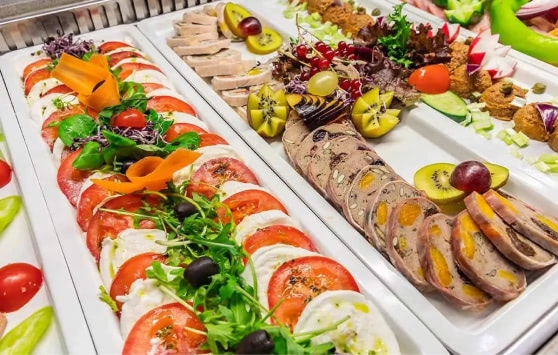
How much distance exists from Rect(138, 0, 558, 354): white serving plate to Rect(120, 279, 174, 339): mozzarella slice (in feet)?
3.02

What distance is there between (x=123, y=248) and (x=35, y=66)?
2.30 meters

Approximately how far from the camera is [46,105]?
3.21m

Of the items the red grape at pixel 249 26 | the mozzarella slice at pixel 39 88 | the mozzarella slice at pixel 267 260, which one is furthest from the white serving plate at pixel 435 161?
the mozzarella slice at pixel 39 88

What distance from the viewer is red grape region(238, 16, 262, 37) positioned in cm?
420

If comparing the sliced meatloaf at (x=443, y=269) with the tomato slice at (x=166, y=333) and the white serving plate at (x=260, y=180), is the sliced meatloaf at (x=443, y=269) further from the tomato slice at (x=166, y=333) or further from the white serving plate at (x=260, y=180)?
the tomato slice at (x=166, y=333)

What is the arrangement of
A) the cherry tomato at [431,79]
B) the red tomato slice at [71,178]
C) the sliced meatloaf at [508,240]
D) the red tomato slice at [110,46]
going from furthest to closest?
the red tomato slice at [110,46], the cherry tomato at [431,79], the red tomato slice at [71,178], the sliced meatloaf at [508,240]

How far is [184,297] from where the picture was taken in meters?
1.86

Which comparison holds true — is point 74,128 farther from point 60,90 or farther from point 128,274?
point 128,274

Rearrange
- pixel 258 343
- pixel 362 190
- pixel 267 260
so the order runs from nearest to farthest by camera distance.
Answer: pixel 258 343
pixel 267 260
pixel 362 190

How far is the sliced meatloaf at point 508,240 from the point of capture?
2.09m

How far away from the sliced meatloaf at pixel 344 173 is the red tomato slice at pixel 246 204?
355 millimetres

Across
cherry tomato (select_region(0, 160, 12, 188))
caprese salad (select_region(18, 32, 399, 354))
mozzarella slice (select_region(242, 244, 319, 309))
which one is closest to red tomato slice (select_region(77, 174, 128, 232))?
caprese salad (select_region(18, 32, 399, 354))

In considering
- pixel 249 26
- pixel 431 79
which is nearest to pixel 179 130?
pixel 249 26

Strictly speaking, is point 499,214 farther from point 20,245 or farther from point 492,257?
point 20,245
